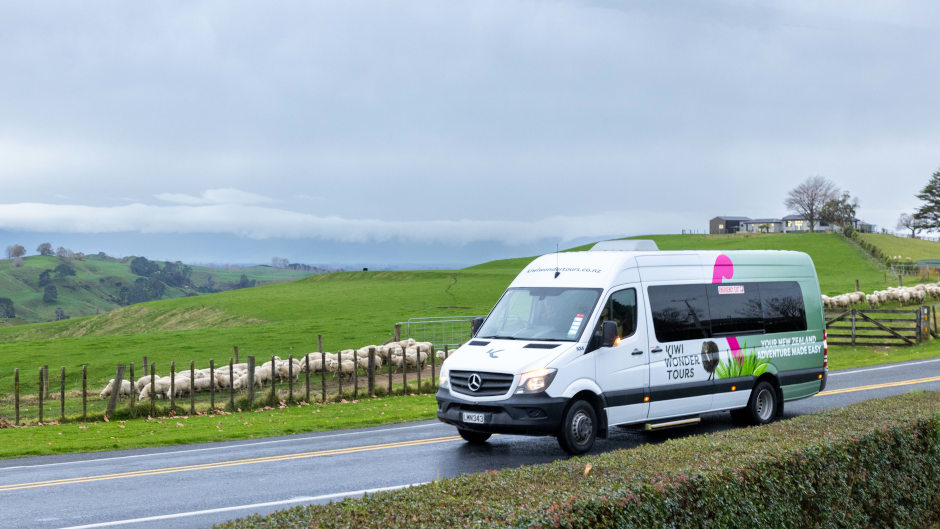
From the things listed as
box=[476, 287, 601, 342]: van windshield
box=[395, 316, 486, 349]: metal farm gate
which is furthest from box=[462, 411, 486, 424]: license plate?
box=[395, 316, 486, 349]: metal farm gate

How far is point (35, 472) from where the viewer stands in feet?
42.0

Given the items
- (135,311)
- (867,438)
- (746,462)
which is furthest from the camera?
(135,311)

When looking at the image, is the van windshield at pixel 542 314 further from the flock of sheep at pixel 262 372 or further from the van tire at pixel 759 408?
the flock of sheep at pixel 262 372

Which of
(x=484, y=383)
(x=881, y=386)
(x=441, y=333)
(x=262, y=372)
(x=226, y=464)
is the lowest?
(x=262, y=372)

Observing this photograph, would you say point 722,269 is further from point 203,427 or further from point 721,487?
point 203,427

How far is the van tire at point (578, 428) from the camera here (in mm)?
12031

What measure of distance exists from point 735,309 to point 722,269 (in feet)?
2.44

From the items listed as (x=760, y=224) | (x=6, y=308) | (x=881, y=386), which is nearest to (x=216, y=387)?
(x=881, y=386)

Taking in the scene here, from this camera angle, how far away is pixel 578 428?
1224 centimetres

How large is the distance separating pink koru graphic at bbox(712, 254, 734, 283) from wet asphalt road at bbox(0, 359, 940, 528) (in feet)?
8.79

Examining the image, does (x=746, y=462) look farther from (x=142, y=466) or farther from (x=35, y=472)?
(x=35, y=472)

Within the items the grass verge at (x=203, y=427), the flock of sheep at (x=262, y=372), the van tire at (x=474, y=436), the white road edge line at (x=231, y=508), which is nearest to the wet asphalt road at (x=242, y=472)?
the white road edge line at (x=231, y=508)

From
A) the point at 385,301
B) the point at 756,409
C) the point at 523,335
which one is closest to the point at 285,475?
the point at 523,335

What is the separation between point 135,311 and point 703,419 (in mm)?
74011
